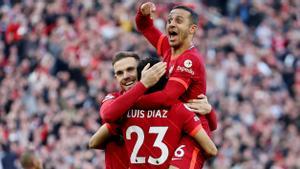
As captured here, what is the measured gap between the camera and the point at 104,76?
2742 centimetres

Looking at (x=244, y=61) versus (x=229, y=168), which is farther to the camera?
(x=244, y=61)

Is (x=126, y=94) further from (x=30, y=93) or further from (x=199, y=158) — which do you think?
(x=30, y=93)

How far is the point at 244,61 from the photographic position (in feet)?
104

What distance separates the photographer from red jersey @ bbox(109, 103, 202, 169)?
1176cm

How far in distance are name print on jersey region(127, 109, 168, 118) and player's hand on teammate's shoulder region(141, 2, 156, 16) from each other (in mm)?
1206

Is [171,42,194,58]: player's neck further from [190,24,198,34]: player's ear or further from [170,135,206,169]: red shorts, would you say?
[170,135,206,169]: red shorts

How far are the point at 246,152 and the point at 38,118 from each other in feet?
14.0

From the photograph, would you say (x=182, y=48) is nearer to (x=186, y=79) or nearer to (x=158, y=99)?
(x=186, y=79)

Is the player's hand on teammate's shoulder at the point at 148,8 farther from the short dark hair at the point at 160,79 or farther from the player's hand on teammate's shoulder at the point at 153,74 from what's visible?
the player's hand on teammate's shoulder at the point at 153,74

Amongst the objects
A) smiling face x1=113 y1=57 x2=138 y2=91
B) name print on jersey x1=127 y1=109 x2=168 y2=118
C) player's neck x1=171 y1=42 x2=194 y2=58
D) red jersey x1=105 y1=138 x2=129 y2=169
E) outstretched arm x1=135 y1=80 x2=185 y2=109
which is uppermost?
player's neck x1=171 y1=42 x2=194 y2=58

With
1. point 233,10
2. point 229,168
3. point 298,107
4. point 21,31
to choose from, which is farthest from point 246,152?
point 233,10

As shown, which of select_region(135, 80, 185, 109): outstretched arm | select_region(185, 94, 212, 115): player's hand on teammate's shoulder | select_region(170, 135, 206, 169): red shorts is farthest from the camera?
select_region(185, 94, 212, 115): player's hand on teammate's shoulder

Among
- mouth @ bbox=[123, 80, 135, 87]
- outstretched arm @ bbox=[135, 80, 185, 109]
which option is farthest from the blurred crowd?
outstretched arm @ bbox=[135, 80, 185, 109]

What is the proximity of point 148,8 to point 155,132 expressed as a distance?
55.3 inches
